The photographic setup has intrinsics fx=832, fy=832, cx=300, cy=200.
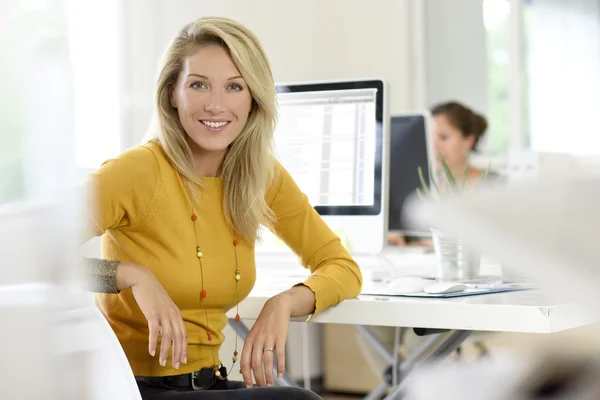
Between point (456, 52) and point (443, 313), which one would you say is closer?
point (443, 313)

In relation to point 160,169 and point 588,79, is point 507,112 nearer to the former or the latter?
point 160,169

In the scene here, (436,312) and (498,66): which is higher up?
(498,66)

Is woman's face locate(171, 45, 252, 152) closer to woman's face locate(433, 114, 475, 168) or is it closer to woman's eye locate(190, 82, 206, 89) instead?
woman's eye locate(190, 82, 206, 89)

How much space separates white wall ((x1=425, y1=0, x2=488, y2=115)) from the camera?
18.3 feet

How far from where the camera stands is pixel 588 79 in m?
0.25

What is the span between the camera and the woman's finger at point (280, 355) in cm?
123

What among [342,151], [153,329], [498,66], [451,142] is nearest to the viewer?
[153,329]

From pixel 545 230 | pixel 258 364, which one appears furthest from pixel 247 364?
pixel 545 230

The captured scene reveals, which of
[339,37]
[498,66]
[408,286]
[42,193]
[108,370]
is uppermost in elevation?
[339,37]

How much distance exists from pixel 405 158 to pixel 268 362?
1249mm

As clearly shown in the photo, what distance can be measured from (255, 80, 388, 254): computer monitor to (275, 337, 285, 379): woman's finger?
2.16 feet

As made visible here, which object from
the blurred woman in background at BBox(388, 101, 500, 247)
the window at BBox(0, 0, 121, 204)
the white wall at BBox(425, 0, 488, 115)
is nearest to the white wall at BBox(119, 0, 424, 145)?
the white wall at BBox(425, 0, 488, 115)

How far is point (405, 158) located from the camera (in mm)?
2365

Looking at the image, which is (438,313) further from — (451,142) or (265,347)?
(451,142)
